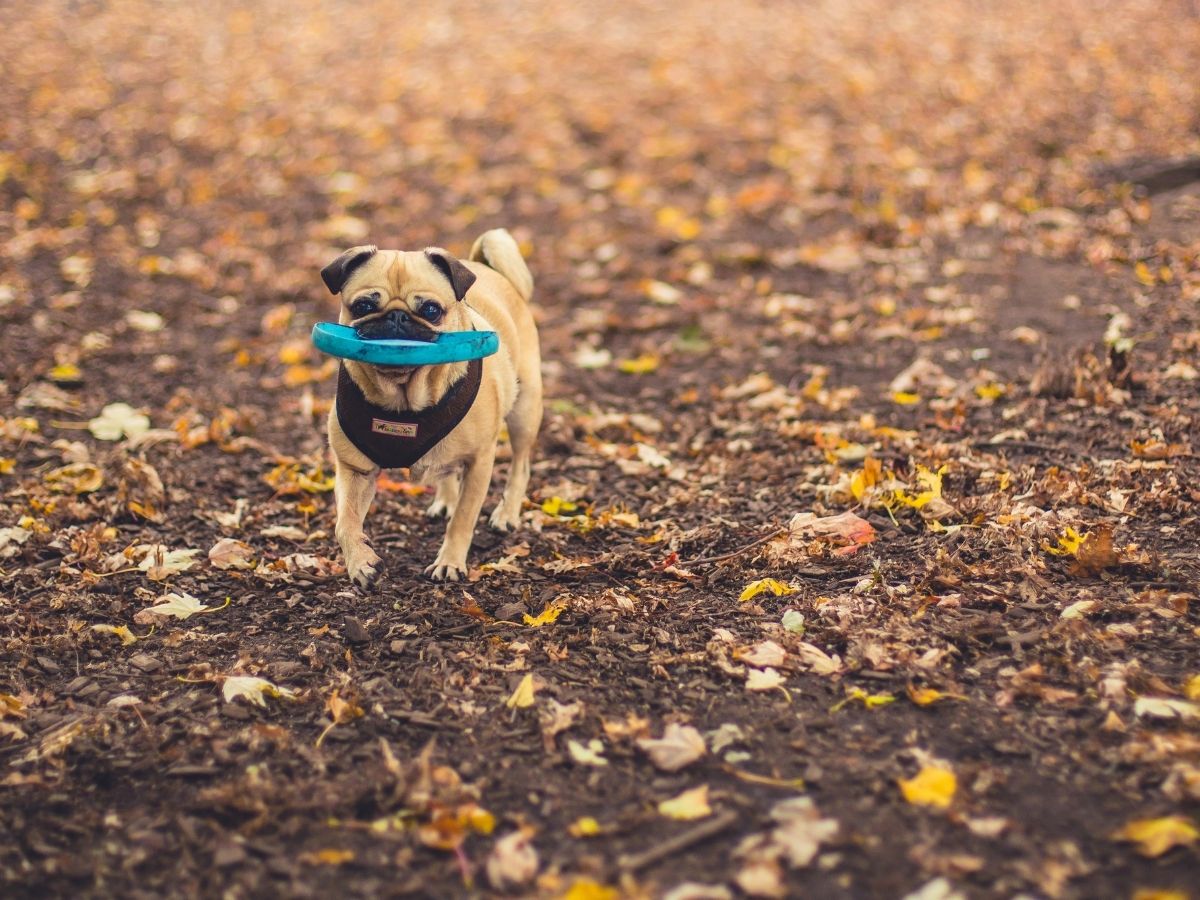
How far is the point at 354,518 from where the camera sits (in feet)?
13.9

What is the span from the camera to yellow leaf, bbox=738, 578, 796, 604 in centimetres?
403

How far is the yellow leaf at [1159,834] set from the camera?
2574 mm

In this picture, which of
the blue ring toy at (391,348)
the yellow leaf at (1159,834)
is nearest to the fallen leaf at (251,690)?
the blue ring toy at (391,348)

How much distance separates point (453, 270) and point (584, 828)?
2011 mm

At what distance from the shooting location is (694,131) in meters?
11.4

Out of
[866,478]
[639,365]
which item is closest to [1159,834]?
[866,478]

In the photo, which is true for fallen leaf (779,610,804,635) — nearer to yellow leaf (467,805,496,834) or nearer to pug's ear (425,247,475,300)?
yellow leaf (467,805,496,834)

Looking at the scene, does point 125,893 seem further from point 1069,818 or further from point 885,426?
point 885,426

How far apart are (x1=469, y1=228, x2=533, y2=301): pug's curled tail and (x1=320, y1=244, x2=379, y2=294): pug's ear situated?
1151mm

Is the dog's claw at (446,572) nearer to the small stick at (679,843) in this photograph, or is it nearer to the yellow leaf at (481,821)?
the yellow leaf at (481,821)

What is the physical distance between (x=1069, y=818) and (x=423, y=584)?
2613 mm

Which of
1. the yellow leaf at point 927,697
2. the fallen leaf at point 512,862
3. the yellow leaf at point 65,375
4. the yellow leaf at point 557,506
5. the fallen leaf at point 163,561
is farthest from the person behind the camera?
the yellow leaf at point 65,375

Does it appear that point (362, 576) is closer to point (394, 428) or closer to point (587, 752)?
point (394, 428)

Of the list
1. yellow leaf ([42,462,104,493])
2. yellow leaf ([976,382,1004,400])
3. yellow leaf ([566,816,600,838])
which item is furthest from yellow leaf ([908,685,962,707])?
yellow leaf ([42,462,104,493])
